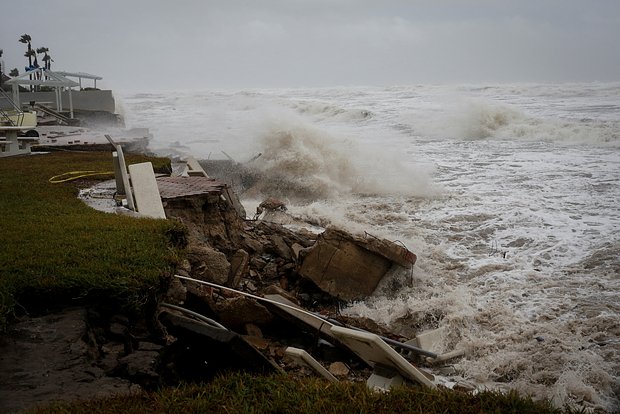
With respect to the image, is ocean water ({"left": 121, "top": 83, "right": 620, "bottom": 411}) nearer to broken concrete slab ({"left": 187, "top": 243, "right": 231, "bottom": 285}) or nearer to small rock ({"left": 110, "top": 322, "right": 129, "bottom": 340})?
broken concrete slab ({"left": 187, "top": 243, "right": 231, "bottom": 285})

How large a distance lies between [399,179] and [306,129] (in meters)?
4.19

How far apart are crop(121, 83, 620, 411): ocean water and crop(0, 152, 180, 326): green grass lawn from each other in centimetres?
314

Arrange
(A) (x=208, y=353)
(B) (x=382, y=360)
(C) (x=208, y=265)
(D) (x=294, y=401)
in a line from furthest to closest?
(C) (x=208, y=265), (B) (x=382, y=360), (A) (x=208, y=353), (D) (x=294, y=401)

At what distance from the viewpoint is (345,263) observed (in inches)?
314

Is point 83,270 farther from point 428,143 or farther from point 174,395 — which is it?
point 428,143

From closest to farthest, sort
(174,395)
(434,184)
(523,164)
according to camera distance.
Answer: (174,395) → (434,184) → (523,164)

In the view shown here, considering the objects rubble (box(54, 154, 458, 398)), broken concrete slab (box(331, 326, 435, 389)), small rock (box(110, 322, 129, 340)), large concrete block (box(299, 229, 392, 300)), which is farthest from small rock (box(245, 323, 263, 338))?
large concrete block (box(299, 229, 392, 300))

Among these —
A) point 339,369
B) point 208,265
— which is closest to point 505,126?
point 208,265

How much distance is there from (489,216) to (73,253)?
8.93 meters

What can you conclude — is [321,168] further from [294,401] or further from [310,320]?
[294,401]

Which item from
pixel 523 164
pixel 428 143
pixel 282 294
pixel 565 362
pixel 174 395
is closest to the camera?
pixel 174 395

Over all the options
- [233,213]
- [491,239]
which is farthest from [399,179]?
[233,213]

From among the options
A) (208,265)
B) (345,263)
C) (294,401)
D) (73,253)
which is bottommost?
(345,263)

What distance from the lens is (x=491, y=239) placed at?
34.6 feet
